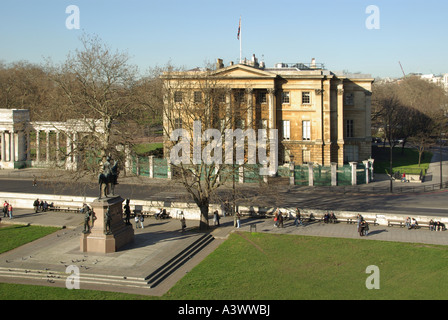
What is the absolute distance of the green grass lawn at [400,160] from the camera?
63206mm

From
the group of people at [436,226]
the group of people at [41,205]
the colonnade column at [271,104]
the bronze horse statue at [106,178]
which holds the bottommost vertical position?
the group of people at [436,226]

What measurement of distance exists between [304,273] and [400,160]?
55.9 metres

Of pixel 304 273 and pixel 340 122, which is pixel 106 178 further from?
pixel 340 122

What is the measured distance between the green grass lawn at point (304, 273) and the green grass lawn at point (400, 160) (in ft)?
110

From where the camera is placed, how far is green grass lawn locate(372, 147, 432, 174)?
63.2 metres

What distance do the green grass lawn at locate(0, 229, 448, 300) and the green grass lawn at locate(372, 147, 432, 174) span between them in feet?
110

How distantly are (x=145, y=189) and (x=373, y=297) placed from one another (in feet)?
110

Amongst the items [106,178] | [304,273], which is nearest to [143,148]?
[106,178]

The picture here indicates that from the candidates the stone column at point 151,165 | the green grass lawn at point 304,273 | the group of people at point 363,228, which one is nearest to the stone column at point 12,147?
the stone column at point 151,165

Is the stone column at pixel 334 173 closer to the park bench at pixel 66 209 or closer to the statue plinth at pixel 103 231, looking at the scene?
the park bench at pixel 66 209

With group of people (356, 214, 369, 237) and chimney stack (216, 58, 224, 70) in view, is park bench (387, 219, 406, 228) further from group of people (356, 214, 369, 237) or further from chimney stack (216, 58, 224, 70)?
chimney stack (216, 58, 224, 70)
